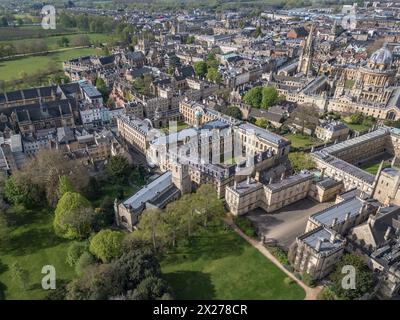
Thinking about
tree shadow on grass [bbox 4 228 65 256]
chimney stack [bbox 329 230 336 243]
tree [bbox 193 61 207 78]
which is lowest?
tree shadow on grass [bbox 4 228 65 256]

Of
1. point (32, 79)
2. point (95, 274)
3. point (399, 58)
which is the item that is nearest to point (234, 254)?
point (95, 274)

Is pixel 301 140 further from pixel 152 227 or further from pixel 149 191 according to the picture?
pixel 152 227

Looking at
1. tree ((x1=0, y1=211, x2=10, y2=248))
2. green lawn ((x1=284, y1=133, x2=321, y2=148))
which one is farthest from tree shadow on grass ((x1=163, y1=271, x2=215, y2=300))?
green lawn ((x1=284, y1=133, x2=321, y2=148))

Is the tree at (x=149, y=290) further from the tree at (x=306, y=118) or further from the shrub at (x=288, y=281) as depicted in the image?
the tree at (x=306, y=118)

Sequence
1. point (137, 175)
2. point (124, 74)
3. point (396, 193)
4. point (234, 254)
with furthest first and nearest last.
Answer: point (124, 74)
point (137, 175)
point (396, 193)
point (234, 254)

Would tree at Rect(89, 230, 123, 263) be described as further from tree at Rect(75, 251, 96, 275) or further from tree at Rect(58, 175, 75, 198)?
tree at Rect(58, 175, 75, 198)

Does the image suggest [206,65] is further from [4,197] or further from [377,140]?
[4,197]

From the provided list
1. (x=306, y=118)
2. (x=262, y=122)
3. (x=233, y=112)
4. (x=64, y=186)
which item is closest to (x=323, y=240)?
(x=64, y=186)
